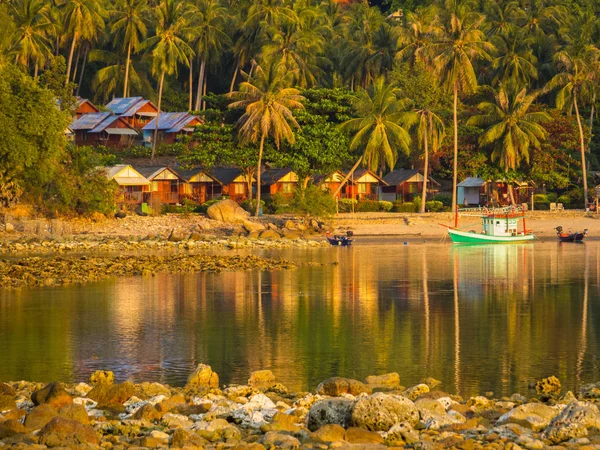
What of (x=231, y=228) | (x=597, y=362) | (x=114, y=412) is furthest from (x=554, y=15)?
(x=114, y=412)

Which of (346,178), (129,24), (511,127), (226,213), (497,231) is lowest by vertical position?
(497,231)

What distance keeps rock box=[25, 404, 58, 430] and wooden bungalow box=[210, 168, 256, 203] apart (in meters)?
69.4

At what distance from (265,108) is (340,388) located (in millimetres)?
58340

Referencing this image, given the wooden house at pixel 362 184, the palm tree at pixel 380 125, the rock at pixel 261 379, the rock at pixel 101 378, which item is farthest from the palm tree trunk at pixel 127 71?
the rock at pixel 261 379

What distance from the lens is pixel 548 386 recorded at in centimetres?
2261

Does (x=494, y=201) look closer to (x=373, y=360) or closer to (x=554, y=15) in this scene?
(x=554, y=15)

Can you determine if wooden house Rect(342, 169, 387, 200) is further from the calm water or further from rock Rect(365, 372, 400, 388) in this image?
rock Rect(365, 372, 400, 388)

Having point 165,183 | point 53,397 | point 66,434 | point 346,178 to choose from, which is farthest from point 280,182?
point 66,434

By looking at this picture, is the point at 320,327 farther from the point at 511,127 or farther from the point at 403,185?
the point at 403,185

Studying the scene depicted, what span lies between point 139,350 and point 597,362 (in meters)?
12.0

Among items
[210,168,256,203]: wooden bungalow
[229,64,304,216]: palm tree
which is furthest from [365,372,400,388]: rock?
[210,168,256,203]: wooden bungalow

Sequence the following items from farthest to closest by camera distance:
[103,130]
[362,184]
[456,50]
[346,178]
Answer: [103,130], [362,184], [346,178], [456,50]

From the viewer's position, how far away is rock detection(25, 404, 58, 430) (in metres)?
18.7

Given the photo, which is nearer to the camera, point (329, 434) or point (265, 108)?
point (329, 434)
